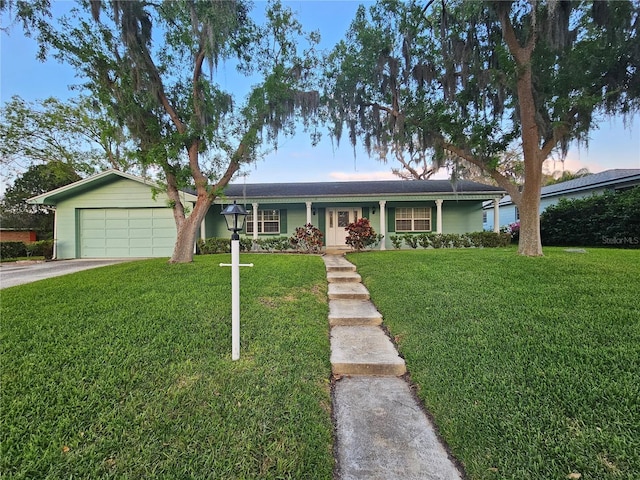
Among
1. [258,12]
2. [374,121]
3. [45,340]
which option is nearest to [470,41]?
[374,121]

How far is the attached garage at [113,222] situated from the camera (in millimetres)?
11781

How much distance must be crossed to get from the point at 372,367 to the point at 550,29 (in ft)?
24.3

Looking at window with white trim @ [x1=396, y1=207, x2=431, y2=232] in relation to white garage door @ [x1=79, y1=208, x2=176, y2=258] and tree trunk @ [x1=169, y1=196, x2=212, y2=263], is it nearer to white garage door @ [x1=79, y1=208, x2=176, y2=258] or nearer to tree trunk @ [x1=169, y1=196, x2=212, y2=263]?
tree trunk @ [x1=169, y1=196, x2=212, y2=263]

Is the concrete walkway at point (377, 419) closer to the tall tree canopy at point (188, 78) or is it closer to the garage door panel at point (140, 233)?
the tall tree canopy at point (188, 78)

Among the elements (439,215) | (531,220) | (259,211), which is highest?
(259,211)

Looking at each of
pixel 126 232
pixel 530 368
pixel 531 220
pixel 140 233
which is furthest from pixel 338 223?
pixel 530 368

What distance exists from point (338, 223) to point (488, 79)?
25.8ft

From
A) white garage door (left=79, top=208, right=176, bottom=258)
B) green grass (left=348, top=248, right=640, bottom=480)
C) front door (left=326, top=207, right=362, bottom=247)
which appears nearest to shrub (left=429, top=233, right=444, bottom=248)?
front door (left=326, top=207, right=362, bottom=247)

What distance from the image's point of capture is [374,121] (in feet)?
29.5

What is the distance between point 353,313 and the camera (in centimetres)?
430

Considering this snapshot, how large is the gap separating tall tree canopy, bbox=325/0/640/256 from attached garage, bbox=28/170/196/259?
26.3 feet

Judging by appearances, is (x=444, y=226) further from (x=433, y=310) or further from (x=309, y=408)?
(x=309, y=408)

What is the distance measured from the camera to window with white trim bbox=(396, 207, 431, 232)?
13.2 metres

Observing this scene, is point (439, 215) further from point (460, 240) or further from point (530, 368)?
point (530, 368)
